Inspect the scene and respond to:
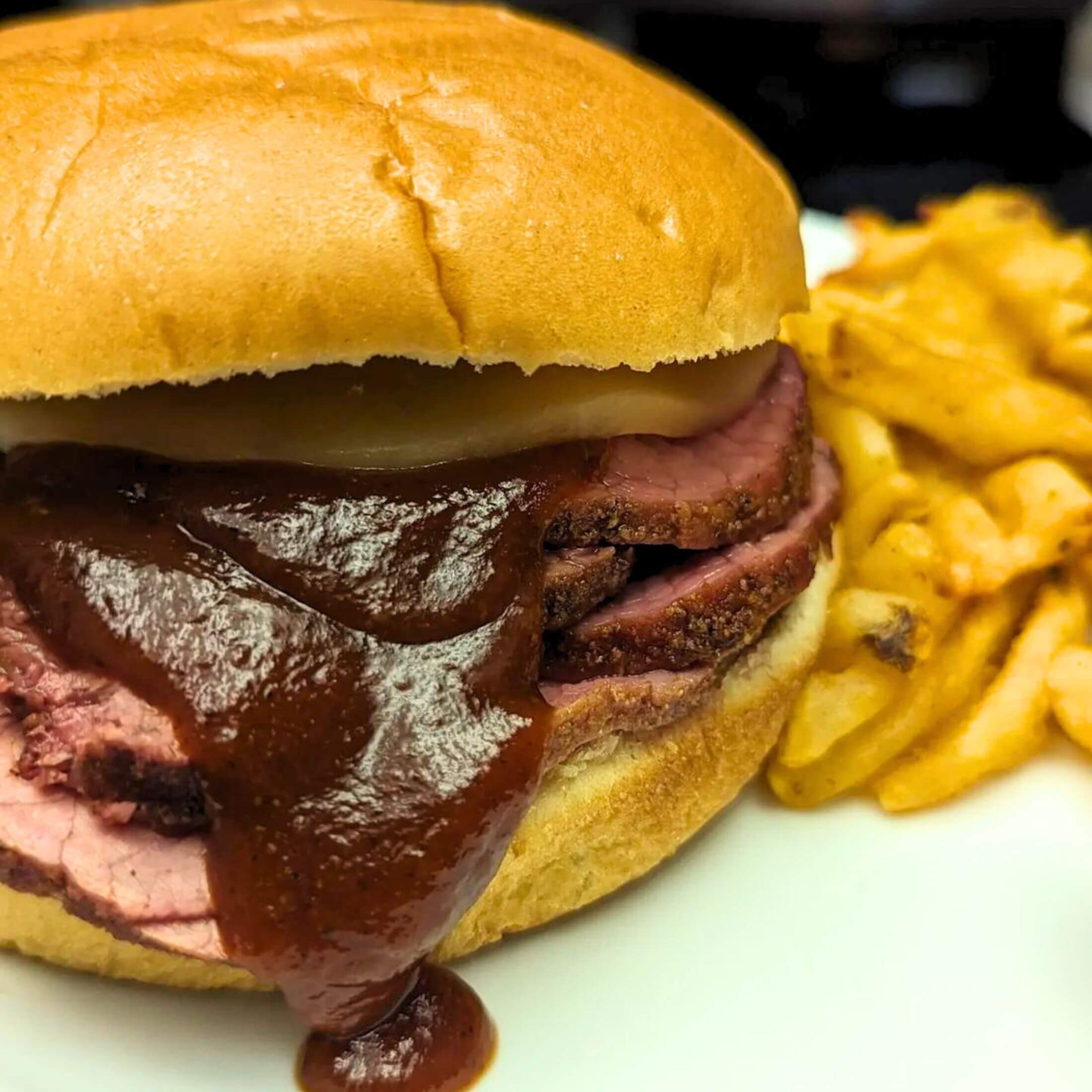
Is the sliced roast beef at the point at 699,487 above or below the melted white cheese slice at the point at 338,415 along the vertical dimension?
below

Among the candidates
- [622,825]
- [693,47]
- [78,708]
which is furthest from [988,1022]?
[693,47]

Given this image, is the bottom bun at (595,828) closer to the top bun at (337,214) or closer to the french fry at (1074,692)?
the french fry at (1074,692)

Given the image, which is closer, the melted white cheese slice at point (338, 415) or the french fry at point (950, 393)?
the melted white cheese slice at point (338, 415)

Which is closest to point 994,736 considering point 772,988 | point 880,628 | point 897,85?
point 880,628

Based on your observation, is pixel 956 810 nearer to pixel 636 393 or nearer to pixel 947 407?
pixel 947 407

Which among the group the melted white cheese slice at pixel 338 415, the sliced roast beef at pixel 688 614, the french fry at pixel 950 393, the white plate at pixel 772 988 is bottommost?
the white plate at pixel 772 988

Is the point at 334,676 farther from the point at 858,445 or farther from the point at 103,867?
the point at 858,445

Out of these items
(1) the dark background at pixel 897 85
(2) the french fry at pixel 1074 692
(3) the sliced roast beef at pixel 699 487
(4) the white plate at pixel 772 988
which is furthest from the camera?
(1) the dark background at pixel 897 85

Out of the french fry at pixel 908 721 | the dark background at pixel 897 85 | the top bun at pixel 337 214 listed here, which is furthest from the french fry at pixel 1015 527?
the dark background at pixel 897 85
